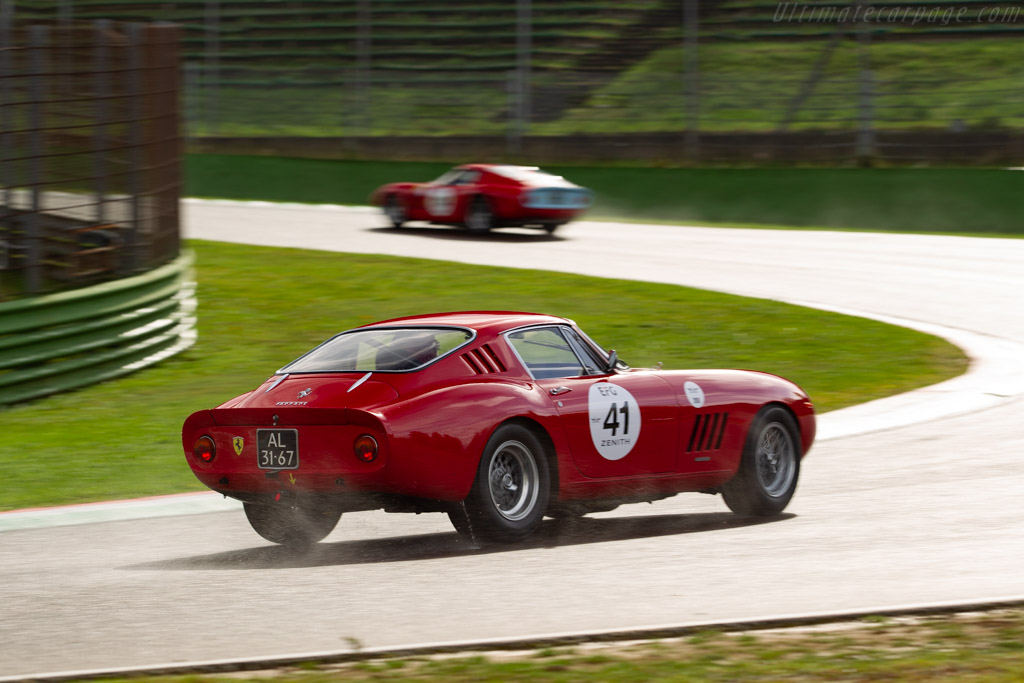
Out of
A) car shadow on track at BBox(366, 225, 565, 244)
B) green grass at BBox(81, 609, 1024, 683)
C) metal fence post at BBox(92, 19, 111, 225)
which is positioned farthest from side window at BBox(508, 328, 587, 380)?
car shadow on track at BBox(366, 225, 565, 244)

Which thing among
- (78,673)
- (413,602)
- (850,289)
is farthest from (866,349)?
(78,673)

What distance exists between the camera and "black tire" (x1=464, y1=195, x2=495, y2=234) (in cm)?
2573

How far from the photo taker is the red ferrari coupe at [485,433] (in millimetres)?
6773

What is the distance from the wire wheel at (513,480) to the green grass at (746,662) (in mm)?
2029

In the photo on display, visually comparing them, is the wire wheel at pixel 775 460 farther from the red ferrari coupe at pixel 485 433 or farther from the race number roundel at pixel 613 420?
the race number roundel at pixel 613 420

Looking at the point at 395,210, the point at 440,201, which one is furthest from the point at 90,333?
the point at 395,210

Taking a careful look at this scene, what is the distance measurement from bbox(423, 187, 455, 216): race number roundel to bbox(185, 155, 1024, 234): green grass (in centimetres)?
430

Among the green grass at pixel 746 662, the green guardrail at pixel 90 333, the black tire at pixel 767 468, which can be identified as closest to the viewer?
the green grass at pixel 746 662

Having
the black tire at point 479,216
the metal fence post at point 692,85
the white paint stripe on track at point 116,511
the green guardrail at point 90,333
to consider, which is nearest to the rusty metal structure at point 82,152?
the green guardrail at point 90,333

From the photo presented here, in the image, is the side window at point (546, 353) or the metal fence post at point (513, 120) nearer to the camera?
the side window at point (546, 353)

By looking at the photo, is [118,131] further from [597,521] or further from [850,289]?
[850,289]

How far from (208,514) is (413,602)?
2.90 m

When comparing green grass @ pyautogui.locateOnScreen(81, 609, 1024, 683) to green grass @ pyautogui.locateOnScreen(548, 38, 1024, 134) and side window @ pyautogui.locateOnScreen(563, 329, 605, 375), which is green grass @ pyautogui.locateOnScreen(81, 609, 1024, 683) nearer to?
side window @ pyautogui.locateOnScreen(563, 329, 605, 375)

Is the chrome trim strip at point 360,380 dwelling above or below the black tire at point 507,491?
above
